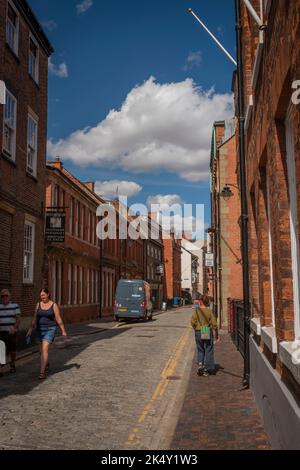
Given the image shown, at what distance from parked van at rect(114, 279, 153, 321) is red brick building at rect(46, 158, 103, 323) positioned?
91.7 inches

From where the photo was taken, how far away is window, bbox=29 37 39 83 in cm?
1691

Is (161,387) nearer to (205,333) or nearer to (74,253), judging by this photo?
(205,333)

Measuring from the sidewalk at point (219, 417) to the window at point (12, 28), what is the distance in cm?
1127

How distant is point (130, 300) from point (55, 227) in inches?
483

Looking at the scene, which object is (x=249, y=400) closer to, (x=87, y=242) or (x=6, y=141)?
(x=6, y=141)

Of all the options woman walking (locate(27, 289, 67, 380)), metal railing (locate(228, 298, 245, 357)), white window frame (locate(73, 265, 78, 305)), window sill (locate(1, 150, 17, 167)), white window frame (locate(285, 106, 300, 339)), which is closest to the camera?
white window frame (locate(285, 106, 300, 339))

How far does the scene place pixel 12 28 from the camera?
50.1ft

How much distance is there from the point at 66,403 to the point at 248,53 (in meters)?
7.46

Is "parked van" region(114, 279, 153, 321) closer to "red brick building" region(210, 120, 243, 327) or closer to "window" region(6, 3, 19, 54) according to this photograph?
"red brick building" region(210, 120, 243, 327)

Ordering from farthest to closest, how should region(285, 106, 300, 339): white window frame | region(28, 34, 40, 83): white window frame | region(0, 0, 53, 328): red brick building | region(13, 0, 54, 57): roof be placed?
region(28, 34, 40, 83): white window frame
region(13, 0, 54, 57): roof
region(0, 0, 53, 328): red brick building
region(285, 106, 300, 339): white window frame

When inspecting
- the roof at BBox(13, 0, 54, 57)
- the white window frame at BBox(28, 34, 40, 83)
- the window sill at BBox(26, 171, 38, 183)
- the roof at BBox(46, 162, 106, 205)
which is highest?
the roof at BBox(13, 0, 54, 57)

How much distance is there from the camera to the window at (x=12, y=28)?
48.8ft

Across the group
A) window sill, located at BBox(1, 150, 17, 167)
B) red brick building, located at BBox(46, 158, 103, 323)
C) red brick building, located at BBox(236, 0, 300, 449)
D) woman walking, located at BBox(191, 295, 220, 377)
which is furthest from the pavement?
red brick building, located at BBox(46, 158, 103, 323)

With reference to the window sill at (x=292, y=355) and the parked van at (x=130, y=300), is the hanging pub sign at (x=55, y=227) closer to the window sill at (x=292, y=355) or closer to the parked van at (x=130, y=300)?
the parked van at (x=130, y=300)
